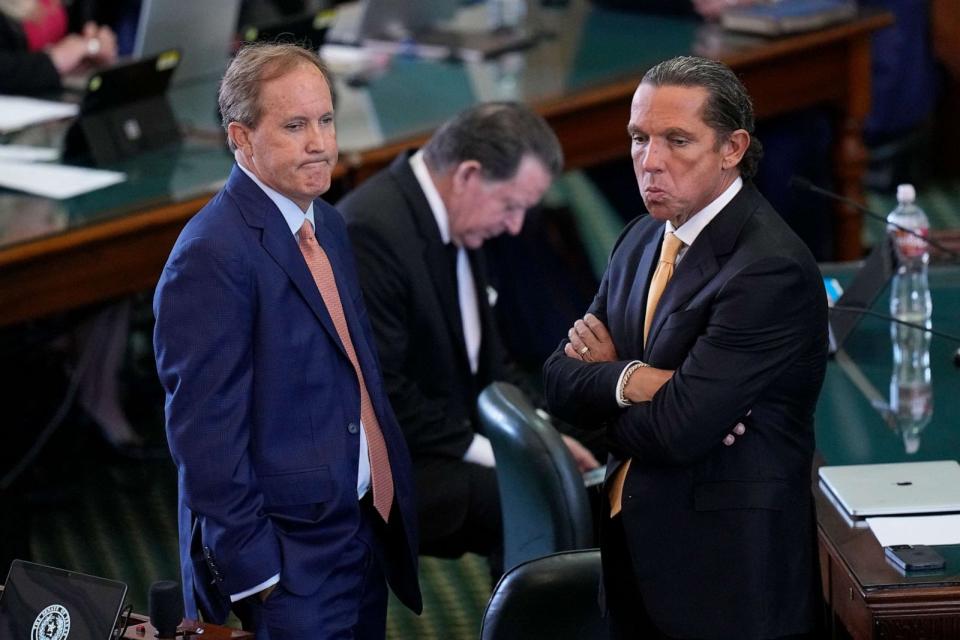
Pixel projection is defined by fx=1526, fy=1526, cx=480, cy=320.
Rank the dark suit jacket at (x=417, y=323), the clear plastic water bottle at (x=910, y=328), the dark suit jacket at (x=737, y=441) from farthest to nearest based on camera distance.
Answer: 1. the dark suit jacket at (x=417, y=323)
2. the clear plastic water bottle at (x=910, y=328)
3. the dark suit jacket at (x=737, y=441)

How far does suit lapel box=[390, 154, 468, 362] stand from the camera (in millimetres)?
3260

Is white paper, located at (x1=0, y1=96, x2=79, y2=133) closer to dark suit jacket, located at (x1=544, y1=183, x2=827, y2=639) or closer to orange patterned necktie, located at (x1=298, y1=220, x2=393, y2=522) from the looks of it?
orange patterned necktie, located at (x1=298, y1=220, x2=393, y2=522)

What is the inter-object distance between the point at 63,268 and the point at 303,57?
1684mm

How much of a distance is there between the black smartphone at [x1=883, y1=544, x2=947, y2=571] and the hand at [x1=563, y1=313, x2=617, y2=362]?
51cm

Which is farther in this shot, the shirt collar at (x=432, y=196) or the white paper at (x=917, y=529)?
the shirt collar at (x=432, y=196)

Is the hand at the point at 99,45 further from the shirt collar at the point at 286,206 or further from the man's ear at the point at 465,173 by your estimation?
the shirt collar at the point at 286,206

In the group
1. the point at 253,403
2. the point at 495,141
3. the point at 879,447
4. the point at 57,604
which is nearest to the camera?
the point at 57,604

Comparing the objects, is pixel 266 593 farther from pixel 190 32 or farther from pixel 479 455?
pixel 190 32

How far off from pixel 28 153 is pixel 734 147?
2.89 meters

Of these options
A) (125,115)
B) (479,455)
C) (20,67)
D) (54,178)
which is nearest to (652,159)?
(479,455)

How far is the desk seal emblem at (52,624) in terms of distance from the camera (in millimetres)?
2188

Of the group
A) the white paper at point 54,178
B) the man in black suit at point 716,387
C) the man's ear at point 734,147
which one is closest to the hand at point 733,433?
the man in black suit at point 716,387

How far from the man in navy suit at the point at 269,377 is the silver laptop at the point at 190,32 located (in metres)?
2.50

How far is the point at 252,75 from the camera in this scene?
90.6 inches
